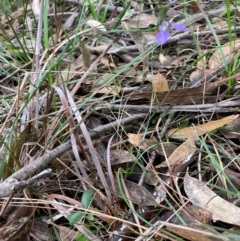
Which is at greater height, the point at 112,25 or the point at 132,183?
the point at 112,25

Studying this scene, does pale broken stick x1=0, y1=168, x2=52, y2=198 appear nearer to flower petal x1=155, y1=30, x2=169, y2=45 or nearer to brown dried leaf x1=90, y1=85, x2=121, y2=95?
brown dried leaf x1=90, y1=85, x2=121, y2=95

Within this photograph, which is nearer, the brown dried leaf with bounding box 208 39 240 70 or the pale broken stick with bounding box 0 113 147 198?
the pale broken stick with bounding box 0 113 147 198

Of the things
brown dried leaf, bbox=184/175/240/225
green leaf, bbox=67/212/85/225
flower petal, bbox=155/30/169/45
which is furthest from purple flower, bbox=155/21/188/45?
green leaf, bbox=67/212/85/225

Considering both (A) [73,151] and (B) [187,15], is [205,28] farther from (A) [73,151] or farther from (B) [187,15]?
(A) [73,151]

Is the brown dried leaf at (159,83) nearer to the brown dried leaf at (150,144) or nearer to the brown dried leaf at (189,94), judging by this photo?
the brown dried leaf at (189,94)

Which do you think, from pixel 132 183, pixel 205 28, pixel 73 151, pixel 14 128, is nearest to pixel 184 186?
pixel 132 183


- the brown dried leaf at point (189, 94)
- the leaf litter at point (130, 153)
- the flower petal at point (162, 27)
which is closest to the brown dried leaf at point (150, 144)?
the leaf litter at point (130, 153)
